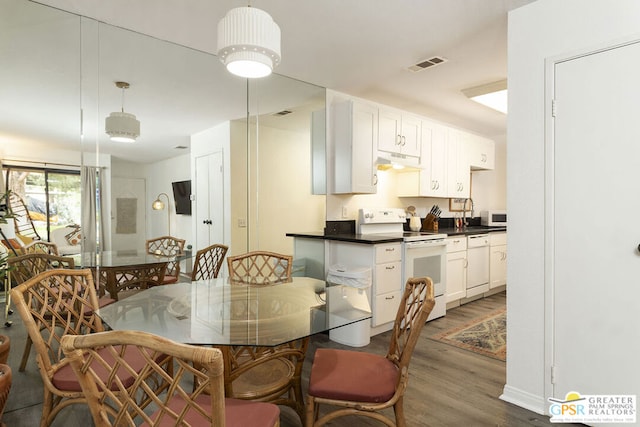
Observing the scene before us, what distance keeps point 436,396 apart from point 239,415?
60.1 inches

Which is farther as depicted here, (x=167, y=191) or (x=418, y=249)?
(x=418, y=249)

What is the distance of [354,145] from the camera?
11.9ft

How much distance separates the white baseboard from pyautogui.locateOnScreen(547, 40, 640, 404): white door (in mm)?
123

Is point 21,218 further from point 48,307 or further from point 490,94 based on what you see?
point 490,94

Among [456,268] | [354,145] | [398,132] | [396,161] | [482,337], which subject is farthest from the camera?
[456,268]

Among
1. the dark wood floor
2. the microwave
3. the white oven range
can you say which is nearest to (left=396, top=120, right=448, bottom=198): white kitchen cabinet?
the white oven range

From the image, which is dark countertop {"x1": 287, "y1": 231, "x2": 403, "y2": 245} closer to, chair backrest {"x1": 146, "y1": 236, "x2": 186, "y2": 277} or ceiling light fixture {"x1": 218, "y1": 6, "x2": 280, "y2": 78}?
chair backrest {"x1": 146, "y1": 236, "x2": 186, "y2": 277}

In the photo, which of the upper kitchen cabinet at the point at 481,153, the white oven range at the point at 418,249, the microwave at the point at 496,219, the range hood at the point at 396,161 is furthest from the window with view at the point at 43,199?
the microwave at the point at 496,219

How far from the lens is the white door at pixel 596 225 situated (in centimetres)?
180

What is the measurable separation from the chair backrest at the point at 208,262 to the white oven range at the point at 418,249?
1.58 m

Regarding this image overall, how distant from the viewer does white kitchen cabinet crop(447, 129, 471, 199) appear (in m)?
4.90

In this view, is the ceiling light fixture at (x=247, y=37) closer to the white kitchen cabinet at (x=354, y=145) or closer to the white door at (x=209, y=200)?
the white door at (x=209, y=200)

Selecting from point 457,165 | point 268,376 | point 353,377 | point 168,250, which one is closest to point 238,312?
point 268,376

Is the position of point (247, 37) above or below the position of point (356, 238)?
above
